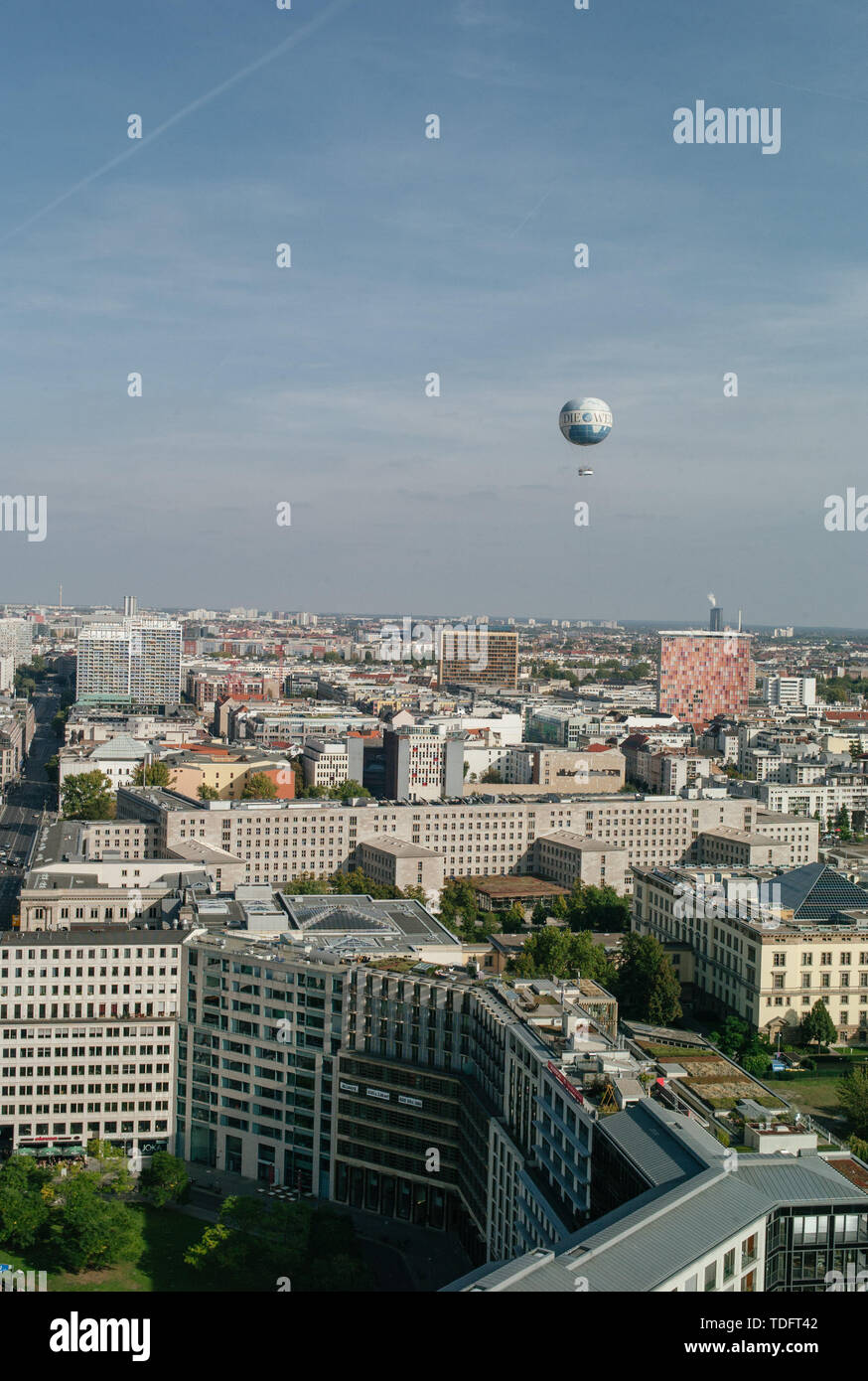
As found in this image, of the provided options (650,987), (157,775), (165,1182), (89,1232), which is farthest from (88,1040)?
(157,775)

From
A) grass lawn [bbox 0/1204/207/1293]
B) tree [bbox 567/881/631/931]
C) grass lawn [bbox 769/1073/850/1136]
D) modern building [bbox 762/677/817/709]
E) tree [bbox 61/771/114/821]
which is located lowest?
grass lawn [bbox 0/1204/207/1293]

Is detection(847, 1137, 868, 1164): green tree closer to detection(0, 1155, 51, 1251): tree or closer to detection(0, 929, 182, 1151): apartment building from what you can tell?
detection(0, 929, 182, 1151): apartment building

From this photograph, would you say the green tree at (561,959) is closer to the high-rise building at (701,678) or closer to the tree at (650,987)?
the tree at (650,987)

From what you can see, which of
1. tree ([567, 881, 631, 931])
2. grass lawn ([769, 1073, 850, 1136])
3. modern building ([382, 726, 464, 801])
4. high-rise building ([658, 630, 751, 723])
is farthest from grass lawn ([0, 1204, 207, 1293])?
high-rise building ([658, 630, 751, 723])
